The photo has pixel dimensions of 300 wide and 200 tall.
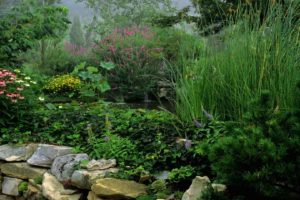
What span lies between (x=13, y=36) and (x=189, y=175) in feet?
12.3

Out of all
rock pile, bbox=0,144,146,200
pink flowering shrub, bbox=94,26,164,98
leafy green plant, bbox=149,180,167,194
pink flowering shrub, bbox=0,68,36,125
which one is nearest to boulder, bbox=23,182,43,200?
rock pile, bbox=0,144,146,200

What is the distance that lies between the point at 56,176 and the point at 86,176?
Result: 0.55 m

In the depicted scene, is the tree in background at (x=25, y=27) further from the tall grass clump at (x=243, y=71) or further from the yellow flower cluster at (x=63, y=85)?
the tall grass clump at (x=243, y=71)

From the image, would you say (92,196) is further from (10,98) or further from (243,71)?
(10,98)

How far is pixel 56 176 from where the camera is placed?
450cm

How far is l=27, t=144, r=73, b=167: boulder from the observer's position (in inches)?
184

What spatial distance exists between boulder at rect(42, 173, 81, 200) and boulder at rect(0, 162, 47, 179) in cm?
27

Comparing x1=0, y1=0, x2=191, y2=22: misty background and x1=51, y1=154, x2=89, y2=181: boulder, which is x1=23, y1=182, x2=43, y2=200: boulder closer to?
x1=51, y1=154, x2=89, y2=181: boulder

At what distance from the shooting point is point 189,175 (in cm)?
361

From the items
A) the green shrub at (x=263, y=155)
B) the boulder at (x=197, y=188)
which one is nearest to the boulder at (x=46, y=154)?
the boulder at (x=197, y=188)

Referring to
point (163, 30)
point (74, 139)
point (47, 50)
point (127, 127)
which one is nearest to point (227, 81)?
point (127, 127)

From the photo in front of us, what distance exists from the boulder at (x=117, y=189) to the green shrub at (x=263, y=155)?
107cm

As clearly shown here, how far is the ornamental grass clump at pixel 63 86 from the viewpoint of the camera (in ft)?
26.6

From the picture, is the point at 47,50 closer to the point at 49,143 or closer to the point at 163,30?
the point at 163,30
